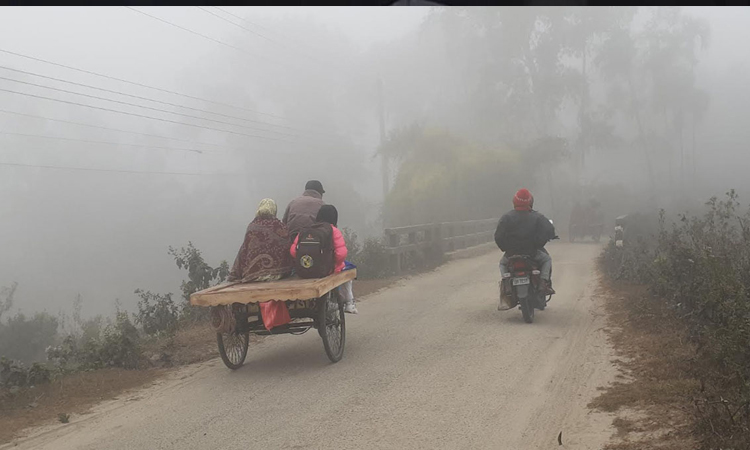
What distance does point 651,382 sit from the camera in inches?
207

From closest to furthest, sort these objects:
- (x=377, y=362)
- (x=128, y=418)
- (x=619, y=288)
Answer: (x=128, y=418) → (x=377, y=362) → (x=619, y=288)

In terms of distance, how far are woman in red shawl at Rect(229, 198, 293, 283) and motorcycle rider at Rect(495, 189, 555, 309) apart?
130 inches

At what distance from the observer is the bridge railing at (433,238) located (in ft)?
50.5

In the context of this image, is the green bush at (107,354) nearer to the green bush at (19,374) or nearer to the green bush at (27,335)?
the green bush at (19,374)

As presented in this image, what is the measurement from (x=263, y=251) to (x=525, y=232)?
3.92 meters

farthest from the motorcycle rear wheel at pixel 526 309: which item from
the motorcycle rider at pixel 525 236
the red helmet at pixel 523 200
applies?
the red helmet at pixel 523 200

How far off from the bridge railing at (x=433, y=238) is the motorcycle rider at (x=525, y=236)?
644 cm

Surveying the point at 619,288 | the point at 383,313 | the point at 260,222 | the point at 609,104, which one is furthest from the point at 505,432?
the point at 609,104

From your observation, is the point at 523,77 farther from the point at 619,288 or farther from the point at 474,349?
the point at 474,349

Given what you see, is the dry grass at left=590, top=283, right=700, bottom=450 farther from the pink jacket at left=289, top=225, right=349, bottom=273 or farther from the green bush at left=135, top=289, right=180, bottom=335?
the green bush at left=135, top=289, right=180, bottom=335

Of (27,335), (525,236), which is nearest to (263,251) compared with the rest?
(525,236)

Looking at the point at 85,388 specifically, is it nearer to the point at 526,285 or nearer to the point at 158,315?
the point at 158,315

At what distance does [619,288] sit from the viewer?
1116 cm
